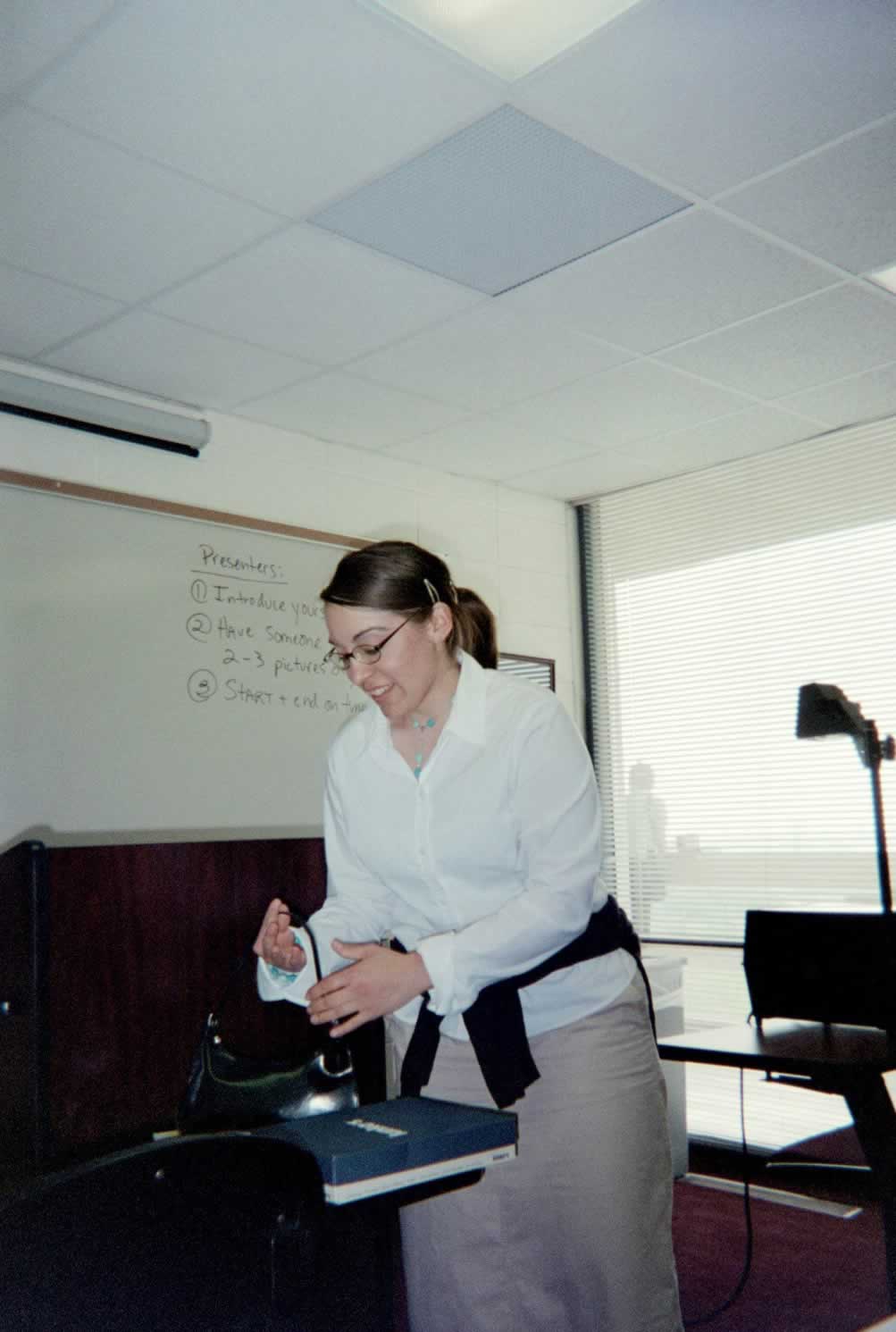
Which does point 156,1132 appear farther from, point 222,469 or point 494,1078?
point 222,469

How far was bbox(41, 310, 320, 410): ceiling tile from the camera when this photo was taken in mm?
3094

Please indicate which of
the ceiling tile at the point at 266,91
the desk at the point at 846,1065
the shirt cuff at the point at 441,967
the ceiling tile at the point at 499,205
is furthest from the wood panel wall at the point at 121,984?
the ceiling tile at the point at 499,205

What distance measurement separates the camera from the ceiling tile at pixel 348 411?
3.55 meters

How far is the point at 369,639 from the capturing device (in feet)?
5.06

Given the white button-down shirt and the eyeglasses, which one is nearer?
the white button-down shirt

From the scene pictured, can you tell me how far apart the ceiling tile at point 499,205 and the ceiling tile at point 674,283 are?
8cm

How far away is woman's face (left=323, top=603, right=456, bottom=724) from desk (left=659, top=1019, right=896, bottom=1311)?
4.35 ft

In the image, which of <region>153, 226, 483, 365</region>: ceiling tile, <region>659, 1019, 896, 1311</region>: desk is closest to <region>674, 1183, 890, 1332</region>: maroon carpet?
<region>659, 1019, 896, 1311</region>: desk

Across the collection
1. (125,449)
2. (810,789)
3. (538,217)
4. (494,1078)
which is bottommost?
(494,1078)

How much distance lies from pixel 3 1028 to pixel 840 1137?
3.29 m

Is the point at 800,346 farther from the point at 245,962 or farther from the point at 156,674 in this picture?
the point at 245,962

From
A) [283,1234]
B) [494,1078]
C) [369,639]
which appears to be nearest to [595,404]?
[369,639]

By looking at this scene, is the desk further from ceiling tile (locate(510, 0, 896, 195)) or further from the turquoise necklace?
ceiling tile (locate(510, 0, 896, 195))

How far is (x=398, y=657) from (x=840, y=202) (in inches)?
68.0
